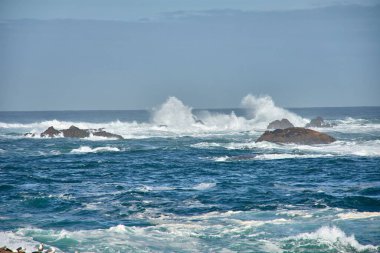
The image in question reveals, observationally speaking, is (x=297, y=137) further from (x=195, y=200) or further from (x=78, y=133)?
(x=195, y=200)

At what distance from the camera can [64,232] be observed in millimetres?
25641

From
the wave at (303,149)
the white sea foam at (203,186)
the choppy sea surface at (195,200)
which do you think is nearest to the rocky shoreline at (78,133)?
the wave at (303,149)

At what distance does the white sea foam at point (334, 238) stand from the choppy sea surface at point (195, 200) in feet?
0.12

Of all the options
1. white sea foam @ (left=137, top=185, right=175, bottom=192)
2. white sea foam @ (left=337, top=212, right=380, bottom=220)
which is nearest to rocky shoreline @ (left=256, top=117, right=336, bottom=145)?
white sea foam @ (left=137, top=185, right=175, bottom=192)

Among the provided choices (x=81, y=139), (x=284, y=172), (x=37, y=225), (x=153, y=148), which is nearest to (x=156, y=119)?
(x=81, y=139)

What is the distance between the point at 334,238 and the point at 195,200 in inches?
394

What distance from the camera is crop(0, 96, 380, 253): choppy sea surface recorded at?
2415 cm

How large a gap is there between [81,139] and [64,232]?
53703 millimetres

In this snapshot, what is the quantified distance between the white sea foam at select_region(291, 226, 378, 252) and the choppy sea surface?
4 centimetres

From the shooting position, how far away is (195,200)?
107 ft

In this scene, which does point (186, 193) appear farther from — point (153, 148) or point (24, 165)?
point (153, 148)

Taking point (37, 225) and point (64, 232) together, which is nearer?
point (64, 232)

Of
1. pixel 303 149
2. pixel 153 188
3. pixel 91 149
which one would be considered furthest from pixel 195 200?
pixel 91 149

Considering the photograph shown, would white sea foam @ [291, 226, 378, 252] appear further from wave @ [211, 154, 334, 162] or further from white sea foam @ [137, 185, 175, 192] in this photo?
wave @ [211, 154, 334, 162]
